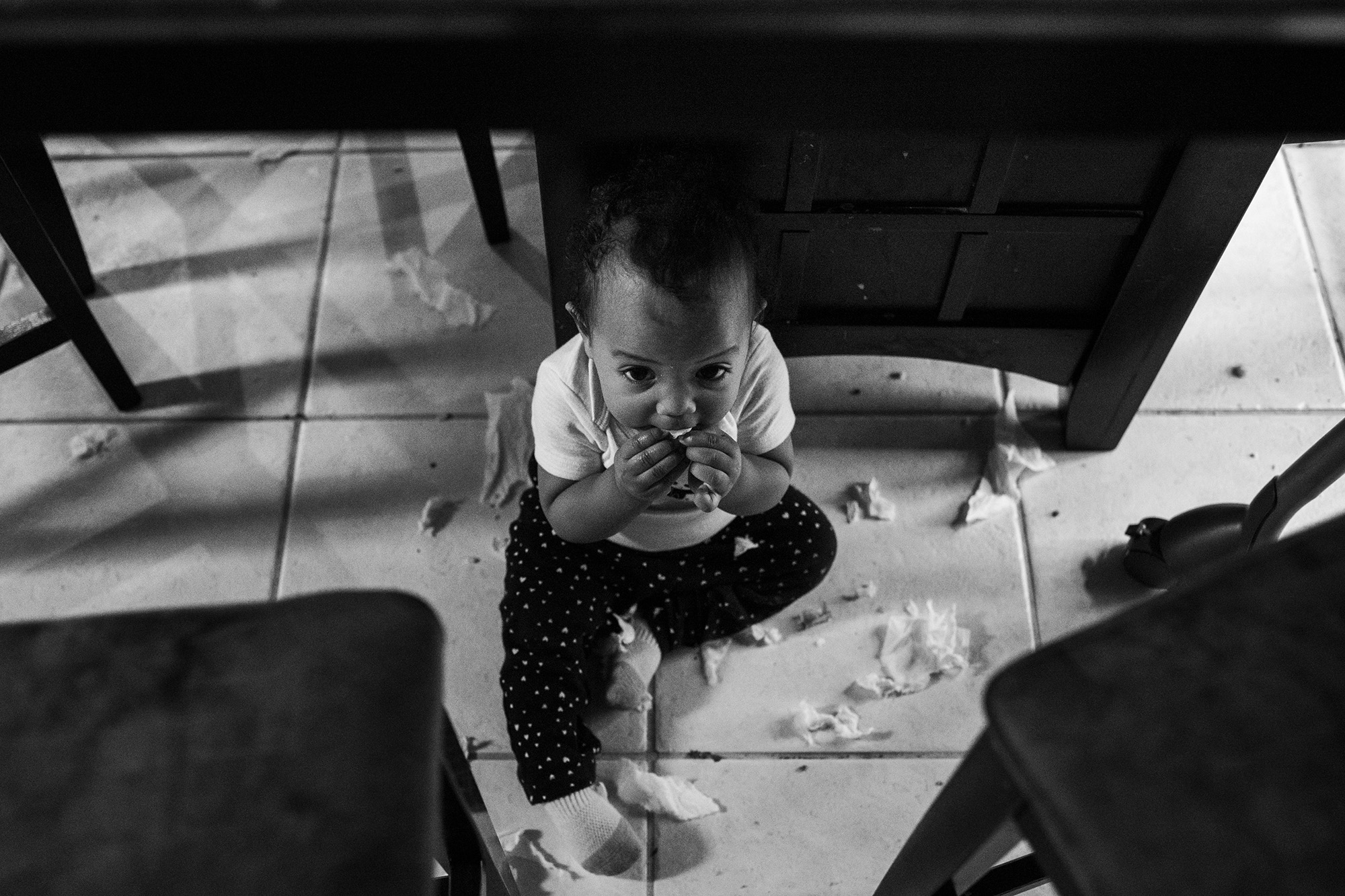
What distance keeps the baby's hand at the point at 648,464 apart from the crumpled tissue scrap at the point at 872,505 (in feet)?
1.49

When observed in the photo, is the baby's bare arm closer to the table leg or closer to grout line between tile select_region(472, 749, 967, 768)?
grout line between tile select_region(472, 749, 967, 768)

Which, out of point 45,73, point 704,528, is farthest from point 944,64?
point 704,528

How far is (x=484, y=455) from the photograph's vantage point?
1625 millimetres

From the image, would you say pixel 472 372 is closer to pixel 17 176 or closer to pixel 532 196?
pixel 532 196

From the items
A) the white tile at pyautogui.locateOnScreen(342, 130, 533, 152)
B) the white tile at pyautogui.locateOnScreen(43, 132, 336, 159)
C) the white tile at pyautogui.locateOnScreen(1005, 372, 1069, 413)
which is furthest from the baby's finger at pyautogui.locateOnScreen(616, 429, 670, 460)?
the white tile at pyautogui.locateOnScreen(43, 132, 336, 159)

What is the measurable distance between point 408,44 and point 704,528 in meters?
1.04

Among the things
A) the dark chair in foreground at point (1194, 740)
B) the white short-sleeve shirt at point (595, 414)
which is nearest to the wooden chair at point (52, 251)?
the white short-sleeve shirt at point (595, 414)

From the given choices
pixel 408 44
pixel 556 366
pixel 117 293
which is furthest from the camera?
pixel 117 293

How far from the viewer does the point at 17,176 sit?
147cm

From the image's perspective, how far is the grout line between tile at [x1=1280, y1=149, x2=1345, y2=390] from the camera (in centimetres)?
170

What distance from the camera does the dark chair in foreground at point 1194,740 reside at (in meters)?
0.51

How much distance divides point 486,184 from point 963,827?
1311 mm

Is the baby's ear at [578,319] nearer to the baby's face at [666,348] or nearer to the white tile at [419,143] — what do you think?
the baby's face at [666,348]

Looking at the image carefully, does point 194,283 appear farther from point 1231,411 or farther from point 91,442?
point 1231,411
